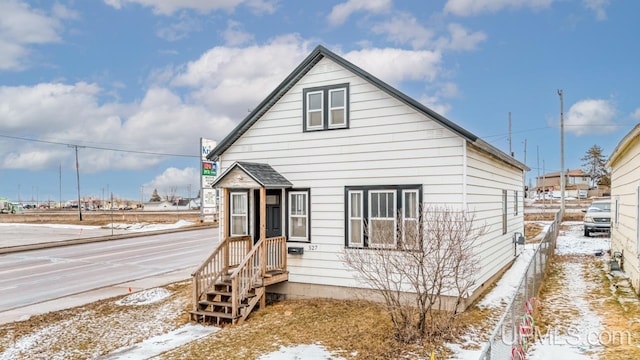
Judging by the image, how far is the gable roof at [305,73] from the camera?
8664mm

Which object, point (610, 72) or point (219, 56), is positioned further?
point (219, 56)

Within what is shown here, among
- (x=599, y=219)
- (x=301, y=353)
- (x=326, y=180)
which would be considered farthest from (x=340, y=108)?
(x=599, y=219)

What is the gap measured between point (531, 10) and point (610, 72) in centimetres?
1034

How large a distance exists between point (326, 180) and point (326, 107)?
180cm

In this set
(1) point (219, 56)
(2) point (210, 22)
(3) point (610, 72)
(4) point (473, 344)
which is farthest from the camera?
(1) point (219, 56)

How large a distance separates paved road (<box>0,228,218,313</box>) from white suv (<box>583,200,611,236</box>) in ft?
62.2

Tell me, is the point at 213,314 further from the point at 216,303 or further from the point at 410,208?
the point at 410,208

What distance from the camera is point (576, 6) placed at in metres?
A: 17.2

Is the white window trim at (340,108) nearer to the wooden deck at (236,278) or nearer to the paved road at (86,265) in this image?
the wooden deck at (236,278)

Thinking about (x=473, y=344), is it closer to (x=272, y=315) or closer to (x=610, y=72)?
(x=272, y=315)

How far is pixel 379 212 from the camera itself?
31.2ft

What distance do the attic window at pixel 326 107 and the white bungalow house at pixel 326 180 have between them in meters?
0.03

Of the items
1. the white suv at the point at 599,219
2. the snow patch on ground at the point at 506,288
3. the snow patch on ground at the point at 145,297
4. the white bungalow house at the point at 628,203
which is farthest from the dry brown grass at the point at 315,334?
the white suv at the point at 599,219

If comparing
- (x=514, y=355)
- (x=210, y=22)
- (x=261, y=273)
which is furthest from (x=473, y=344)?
(x=210, y=22)
